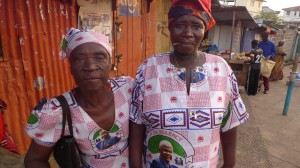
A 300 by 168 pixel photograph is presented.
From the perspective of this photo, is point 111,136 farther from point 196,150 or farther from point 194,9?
point 194,9

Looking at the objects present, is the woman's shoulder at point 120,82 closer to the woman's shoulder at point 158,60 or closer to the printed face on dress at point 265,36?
the woman's shoulder at point 158,60

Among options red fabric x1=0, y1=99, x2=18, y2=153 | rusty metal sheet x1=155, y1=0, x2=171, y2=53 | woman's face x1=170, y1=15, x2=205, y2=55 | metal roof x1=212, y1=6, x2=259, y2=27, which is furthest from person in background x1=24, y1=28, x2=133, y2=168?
metal roof x1=212, y1=6, x2=259, y2=27

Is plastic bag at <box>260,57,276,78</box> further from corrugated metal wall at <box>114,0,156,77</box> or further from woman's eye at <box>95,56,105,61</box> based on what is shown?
woman's eye at <box>95,56,105,61</box>

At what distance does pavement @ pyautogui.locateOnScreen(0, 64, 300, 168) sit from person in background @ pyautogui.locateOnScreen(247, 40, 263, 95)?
0.48m

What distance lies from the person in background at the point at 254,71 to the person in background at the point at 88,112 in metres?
6.51

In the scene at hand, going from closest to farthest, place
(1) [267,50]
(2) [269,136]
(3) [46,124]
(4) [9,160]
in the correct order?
(3) [46,124] < (4) [9,160] < (2) [269,136] < (1) [267,50]

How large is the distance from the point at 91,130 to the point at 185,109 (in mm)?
593

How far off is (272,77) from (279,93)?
6.25 feet

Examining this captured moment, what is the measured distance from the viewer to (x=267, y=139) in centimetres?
469

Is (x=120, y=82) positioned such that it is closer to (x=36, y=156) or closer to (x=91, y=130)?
(x=91, y=130)

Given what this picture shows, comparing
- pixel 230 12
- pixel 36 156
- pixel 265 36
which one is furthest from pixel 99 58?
pixel 230 12

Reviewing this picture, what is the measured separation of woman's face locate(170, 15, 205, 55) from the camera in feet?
4.89

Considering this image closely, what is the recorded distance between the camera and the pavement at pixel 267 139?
3.80 m

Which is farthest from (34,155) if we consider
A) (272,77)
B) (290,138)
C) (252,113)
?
(272,77)
